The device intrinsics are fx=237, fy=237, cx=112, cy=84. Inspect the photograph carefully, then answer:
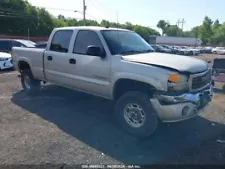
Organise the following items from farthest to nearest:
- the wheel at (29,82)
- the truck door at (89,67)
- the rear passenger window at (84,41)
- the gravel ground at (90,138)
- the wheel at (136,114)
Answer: the wheel at (29,82)
the rear passenger window at (84,41)
the truck door at (89,67)
the wheel at (136,114)
the gravel ground at (90,138)

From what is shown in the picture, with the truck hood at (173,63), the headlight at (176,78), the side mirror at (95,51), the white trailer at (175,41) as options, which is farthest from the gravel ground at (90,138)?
the white trailer at (175,41)

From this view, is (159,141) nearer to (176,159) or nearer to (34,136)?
(176,159)

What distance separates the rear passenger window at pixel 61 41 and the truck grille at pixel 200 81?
9.95 feet

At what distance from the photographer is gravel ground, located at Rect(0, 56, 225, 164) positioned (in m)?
3.65

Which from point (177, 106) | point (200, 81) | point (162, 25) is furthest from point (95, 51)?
point (162, 25)

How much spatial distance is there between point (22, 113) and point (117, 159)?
2996mm

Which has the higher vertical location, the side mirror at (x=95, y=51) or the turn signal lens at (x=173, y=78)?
the side mirror at (x=95, y=51)

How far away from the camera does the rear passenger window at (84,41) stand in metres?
5.15

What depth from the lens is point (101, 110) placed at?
5.94 meters

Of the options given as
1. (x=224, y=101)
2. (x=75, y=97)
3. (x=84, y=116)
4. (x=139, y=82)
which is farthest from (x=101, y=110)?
(x=224, y=101)

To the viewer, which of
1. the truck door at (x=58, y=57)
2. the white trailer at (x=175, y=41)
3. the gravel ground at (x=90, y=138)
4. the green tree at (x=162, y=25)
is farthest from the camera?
the green tree at (x=162, y=25)

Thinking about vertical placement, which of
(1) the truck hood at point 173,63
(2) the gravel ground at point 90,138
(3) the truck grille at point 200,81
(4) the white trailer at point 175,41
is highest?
(4) the white trailer at point 175,41

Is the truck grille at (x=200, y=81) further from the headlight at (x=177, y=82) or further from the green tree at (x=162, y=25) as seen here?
the green tree at (x=162, y=25)

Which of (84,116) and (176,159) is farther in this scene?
(84,116)
